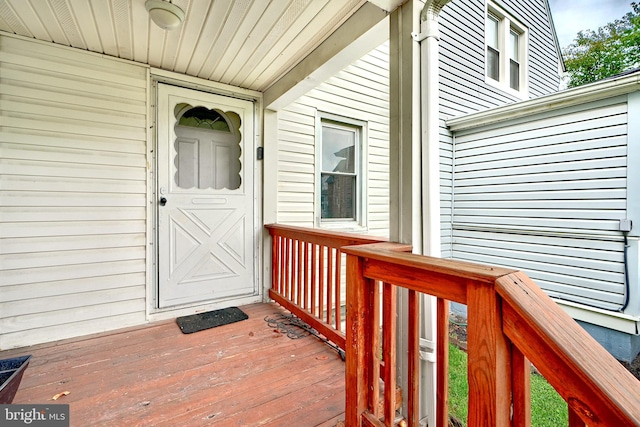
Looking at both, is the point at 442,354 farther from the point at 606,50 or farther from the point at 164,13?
the point at 606,50

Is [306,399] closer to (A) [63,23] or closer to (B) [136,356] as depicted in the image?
(B) [136,356]

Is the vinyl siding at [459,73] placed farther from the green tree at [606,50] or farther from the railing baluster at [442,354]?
the green tree at [606,50]

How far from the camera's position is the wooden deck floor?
1529mm

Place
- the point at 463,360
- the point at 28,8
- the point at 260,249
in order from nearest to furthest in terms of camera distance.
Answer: the point at 28,8 → the point at 463,360 → the point at 260,249

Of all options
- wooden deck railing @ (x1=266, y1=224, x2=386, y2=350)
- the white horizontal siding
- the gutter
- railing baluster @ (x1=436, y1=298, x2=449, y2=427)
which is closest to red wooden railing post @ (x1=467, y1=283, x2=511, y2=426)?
railing baluster @ (x1=436, y1=298, x2=449, y2=427)

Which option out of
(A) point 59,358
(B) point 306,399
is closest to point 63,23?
(A) point 59,358

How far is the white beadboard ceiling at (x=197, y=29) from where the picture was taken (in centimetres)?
181

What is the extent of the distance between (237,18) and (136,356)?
2512 millimetres

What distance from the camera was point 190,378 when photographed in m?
1.83

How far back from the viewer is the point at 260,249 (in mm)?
3258

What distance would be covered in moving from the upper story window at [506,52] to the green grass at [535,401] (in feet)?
15.9

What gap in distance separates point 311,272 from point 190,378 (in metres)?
1.17

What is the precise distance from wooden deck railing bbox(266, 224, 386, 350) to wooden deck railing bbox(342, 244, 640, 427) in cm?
58

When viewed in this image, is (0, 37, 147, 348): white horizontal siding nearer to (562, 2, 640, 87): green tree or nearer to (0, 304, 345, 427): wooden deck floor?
(0, 304, 345, 427): wooden deck floor
